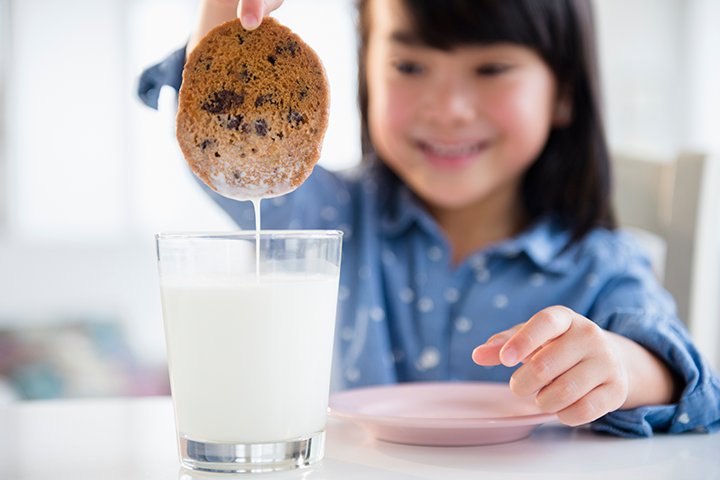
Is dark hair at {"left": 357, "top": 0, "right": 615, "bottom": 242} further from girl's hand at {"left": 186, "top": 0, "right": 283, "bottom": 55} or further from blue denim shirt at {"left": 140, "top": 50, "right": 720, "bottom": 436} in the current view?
girl's hand at {"left": 186, "top": 0, "right": 283, "bottom": 55}

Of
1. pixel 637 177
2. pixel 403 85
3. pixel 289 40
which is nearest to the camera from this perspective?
pixel 289 40

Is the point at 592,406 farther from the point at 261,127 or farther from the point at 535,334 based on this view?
the point at 261,127

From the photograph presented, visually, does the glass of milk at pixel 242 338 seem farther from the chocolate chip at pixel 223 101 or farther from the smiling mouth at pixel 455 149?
the smiling mouth at pixel 455 149

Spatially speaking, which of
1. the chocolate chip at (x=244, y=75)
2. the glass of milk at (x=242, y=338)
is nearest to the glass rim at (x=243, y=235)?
the glass of milk at (x=242, y=338)

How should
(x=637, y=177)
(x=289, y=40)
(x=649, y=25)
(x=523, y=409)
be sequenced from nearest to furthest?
(x=289, y=40) < (x=523, y=409) < (x=637, y=177) < (x=649, y=25)

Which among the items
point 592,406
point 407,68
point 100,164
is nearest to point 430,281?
point 407,68

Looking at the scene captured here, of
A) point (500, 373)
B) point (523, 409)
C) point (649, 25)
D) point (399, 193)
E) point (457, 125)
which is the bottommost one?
point (500, 373)

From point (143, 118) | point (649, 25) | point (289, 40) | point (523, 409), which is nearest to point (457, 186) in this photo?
point (523, 409)

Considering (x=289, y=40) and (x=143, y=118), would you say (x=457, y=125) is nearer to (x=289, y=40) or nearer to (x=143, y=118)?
(x=289, y=40)
